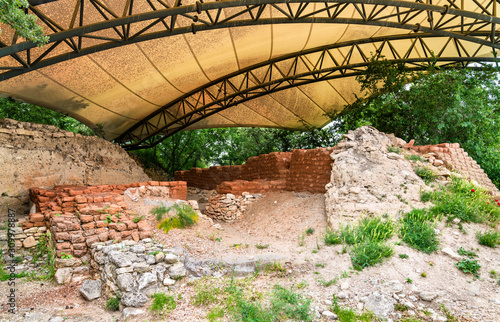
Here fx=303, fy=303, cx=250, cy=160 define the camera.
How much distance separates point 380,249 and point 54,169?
9186 mm

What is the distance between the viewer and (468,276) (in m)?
4.62

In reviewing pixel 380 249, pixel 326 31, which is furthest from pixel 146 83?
pixel 380 249

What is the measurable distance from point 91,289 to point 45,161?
6140 millimetres

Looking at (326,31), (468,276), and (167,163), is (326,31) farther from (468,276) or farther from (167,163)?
(167,163)

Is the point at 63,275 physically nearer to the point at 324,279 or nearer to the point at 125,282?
the point at 125,282

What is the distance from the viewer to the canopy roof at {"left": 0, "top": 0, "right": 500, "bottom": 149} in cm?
730

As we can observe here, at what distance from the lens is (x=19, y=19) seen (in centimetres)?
425

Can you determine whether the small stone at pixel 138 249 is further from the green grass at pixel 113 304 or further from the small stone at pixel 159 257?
the green grass at pixel 113 304

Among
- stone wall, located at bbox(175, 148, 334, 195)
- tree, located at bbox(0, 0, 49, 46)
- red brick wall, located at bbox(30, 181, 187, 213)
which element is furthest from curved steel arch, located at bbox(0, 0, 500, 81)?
stone wall, located at bbox(175, 148, 334, 195)

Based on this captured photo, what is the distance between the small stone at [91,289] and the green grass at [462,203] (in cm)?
601

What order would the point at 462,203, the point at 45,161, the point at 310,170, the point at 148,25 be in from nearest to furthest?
the point at 462,203, the point at 148,25, the point at 310,170, the point at 45,161

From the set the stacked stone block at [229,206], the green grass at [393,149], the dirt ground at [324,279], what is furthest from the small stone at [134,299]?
the green grass at [393,149]

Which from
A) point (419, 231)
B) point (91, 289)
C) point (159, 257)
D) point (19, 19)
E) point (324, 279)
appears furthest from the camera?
point (419, 231)

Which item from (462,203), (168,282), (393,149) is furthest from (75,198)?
(462,203)
